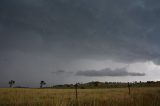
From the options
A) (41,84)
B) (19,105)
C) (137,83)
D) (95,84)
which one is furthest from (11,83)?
(19,105)

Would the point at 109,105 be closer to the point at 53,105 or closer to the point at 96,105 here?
the point at 96,105

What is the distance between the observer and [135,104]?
10.7 m

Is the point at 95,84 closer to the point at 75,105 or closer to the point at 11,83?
the point at 11,83

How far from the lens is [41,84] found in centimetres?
16625

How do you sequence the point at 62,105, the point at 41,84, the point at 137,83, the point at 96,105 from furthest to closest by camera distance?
the point at 41,84, the point at 137,83, the point at 96,105, the point at 62,105

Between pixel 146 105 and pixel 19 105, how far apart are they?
589 centimetres

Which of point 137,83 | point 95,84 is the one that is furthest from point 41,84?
point 137,83

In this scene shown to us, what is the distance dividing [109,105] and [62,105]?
2396mm

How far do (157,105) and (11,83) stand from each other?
16691 cm

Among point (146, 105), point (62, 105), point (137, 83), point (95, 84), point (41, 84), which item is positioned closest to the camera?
point (62, 105)

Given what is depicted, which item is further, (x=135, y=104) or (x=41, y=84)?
(x=41, y=84)

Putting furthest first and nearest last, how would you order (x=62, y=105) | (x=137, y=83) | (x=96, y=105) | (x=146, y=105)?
1. (x=137, y=83)
2. (x=146, y=105)
3. (x=96, y=105)
4. (x=62, y=105)

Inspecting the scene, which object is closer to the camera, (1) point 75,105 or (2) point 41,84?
(1) point 75,105

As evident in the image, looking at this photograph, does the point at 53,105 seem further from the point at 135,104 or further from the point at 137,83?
the point at 137,83
